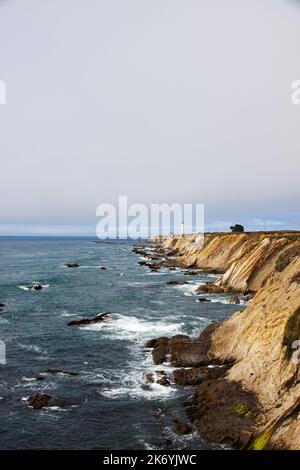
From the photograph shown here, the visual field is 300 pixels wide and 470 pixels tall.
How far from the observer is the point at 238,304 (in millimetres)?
49094

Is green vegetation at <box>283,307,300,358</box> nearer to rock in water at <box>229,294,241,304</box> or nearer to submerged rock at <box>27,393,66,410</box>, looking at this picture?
submerged rock at <box>27,393,66,410</box>

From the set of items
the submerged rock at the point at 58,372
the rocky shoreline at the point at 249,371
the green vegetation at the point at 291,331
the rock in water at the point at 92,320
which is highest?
the green vegetation at the point at 291,331

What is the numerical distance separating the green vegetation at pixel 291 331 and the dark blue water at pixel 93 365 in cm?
669

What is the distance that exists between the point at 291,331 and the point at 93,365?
1473 centimetres

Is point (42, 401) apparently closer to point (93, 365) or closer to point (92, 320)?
point (93, 365)

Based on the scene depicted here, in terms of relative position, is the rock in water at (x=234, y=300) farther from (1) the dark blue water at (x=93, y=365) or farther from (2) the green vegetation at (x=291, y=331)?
(2) the green vegetation at (x=291, y=331)

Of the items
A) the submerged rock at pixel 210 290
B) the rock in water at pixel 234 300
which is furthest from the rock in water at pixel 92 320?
the submerged rock at pixel 210 290

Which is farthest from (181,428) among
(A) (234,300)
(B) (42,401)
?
(A) (234,300)

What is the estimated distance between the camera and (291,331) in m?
22.7

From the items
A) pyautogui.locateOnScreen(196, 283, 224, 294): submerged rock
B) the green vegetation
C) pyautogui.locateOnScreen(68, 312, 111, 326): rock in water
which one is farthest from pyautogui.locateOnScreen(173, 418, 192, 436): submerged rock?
pyautogui.locateOnScreen(196, 283, 224, 294): submerged rock

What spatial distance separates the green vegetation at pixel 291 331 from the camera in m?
22.0
